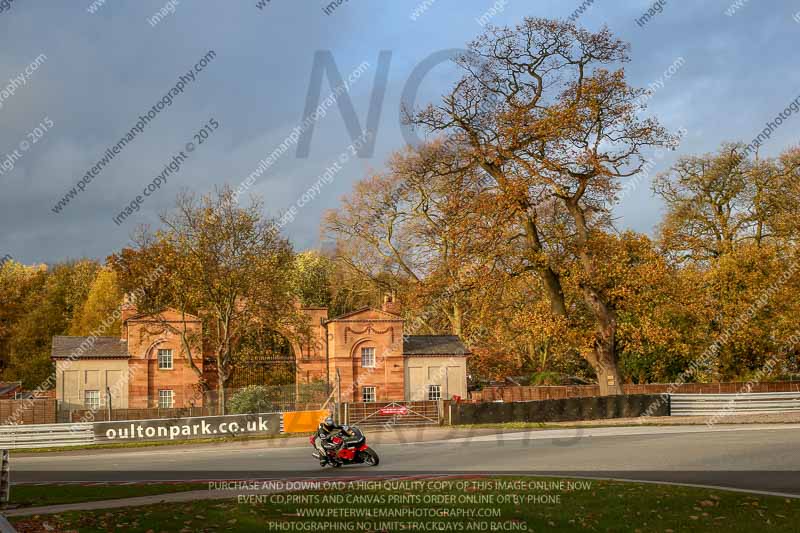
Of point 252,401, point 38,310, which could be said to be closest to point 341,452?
point 252,401

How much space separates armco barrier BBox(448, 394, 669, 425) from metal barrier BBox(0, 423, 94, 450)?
1815 cm

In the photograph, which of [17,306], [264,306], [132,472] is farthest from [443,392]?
[17,306]

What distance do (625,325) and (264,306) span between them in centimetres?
2158

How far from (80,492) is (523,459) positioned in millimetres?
12540

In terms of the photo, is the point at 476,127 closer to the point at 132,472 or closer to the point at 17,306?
the point at 132,472

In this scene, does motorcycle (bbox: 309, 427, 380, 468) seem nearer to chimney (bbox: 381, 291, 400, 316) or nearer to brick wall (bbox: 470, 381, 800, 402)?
brick wall (bbox: 470, 381, 800, 402)

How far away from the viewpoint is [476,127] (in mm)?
42656

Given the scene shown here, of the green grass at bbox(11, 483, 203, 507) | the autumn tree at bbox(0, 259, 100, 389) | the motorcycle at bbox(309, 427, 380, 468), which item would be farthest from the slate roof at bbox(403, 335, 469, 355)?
the green grass at bbox(11, 483, 203, 507)

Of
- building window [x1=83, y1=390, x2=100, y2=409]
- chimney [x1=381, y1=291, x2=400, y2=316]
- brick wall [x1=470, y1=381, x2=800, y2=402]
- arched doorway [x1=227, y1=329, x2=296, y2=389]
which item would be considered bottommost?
brick wall [x1=470, y1=381, x2=800, y2=402]

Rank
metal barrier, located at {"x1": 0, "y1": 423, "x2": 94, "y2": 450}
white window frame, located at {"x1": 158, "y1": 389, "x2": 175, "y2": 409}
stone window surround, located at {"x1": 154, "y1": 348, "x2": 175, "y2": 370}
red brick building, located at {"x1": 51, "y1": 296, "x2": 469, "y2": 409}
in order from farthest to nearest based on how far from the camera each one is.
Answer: stone window surround, located at {"x1": 154, "y1": 348, "x2": 175, "y2": 370} → white window frame, located at {"x1": 158, "y1": 389, "x2": 175, "y2": 409} → red brick building, located at {"x1": 51, "y1": 296, "x2": 469, "y2": 409} → metal barrier, located at {"x1": 0, "y1": 423, "x2": 94, "y2": 450}

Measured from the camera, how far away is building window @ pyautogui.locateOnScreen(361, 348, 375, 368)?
185 ft

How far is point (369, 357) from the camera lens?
56656 mm

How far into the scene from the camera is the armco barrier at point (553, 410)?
42469mm

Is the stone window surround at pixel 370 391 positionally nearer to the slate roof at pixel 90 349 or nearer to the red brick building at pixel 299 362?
the red brick building at pixel 299 362
